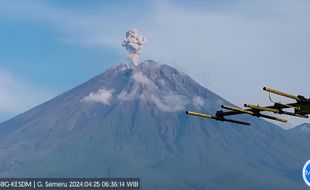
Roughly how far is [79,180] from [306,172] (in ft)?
56.0

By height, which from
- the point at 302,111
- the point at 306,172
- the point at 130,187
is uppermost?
the point at 130,187

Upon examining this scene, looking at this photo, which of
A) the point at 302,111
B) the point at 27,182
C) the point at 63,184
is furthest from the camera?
the point at 27,182

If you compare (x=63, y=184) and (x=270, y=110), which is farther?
(x=63, y=184)

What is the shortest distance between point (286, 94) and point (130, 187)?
50.5 ft

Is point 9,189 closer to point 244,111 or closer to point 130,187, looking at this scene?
point 130,187

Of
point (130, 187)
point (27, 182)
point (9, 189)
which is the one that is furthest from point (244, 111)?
point (9, 189)

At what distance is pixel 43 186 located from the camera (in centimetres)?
3250

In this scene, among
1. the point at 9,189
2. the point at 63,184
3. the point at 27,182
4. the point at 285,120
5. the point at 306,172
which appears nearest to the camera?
the point at 306,172

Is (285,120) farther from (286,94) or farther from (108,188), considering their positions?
(108,188)

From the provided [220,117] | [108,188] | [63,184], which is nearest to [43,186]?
[63,184]

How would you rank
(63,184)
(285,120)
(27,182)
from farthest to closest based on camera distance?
1. (27,182)
2. (63,184)
3. (285,120)

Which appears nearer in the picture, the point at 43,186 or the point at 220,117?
the point at 220,117

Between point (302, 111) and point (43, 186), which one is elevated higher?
point (43, 186)

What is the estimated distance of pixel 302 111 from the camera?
1894cm
